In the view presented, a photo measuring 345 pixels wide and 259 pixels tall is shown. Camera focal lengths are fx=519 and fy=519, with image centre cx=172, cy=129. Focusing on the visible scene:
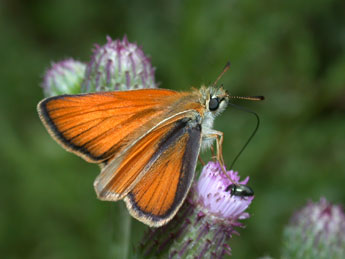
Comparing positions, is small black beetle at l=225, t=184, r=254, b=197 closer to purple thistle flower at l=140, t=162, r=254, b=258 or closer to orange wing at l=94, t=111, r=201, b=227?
purple thistle flower at l=140, t=162, r=254, b=258

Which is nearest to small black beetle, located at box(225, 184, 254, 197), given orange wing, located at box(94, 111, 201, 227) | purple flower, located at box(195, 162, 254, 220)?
purple flower, located at box(195, 162, 254, 220)

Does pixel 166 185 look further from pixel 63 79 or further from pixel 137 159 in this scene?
pixel 63 79

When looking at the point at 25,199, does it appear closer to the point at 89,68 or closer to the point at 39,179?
the point at 39,179

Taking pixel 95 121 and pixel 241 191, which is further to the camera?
pixel 241 191

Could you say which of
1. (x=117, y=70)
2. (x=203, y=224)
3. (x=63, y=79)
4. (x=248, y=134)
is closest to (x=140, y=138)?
(x=203, y=224)

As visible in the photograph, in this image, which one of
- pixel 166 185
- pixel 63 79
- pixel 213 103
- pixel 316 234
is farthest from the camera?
pixel 63 79

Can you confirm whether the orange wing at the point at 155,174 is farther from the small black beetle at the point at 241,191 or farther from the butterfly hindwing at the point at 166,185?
the small black beetle at the point at 241,191

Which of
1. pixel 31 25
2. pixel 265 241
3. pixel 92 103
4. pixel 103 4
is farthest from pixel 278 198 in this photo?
pixel 31 25
